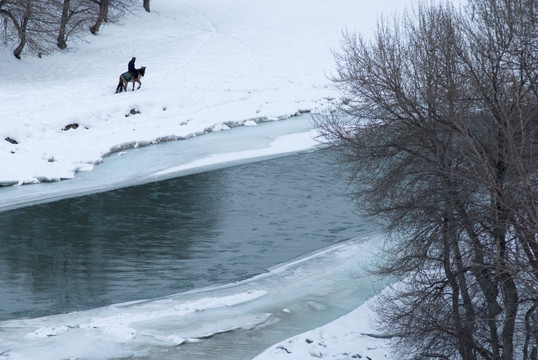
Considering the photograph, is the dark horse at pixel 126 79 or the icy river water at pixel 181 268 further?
the dark horse at pixel 126 79

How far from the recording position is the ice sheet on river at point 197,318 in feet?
40.9

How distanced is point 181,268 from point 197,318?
2.57 m

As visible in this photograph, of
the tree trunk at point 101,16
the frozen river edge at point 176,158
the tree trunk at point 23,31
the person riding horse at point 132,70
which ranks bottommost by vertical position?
the frozen river edge at point 176,158

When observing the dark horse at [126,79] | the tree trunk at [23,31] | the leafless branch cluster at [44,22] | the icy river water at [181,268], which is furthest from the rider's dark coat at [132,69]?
the icy river water at [181,268]

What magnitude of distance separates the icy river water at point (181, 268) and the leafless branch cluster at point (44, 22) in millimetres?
14892

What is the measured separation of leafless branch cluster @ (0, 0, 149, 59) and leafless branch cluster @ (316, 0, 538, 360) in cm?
2261

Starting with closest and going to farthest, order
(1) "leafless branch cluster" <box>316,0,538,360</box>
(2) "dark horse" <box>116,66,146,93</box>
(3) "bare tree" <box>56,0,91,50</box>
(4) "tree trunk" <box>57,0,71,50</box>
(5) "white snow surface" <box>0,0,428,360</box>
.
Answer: (1) "leafless branch cluster" <box>316,0,538,360</box> < (5) "white snow surface" <box>0,0,428,360</box> < (2) "dark horse" <box>116,66,146,93</box> < (4) "tree trunk" <box>57,0,71,50</box> < (3) "bare tree" <box>56,0,91,50</box>

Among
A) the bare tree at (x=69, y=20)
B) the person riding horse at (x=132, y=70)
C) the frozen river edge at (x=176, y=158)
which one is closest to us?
the frozen river edge at (x=176, y=158)

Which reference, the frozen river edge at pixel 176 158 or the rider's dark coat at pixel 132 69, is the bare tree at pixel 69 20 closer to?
the rider's dark coat at pixel 132 69

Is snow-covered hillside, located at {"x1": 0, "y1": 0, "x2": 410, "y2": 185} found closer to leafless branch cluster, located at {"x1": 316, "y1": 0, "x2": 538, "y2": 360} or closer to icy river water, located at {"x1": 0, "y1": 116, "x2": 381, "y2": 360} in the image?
icy river water, located at {"x1": 0, "y1": 116, "x2": 381, "y2": 360}

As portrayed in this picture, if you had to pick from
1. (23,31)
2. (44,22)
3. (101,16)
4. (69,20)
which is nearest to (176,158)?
(23,31)

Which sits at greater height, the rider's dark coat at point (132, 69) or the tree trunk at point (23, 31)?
the tree trunk at point (23, 31)

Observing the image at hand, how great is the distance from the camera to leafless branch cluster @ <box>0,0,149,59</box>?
33.7 metres

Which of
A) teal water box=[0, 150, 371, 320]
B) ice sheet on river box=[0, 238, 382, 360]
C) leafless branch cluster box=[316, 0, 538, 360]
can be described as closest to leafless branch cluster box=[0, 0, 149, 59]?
teal water box=[0, 150, 371, 320]
